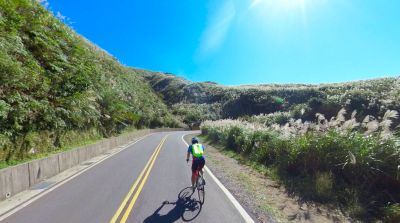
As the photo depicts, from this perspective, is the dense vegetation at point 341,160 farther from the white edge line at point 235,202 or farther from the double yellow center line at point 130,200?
the double yellow center line at point 130,200

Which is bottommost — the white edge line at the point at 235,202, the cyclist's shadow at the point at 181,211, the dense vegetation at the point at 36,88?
the white edge line at the point at 235,202

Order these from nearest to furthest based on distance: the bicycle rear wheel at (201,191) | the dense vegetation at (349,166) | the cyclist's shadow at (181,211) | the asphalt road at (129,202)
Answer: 1. the cyclist's shadow at (181,211)
2. the asphalt road at (129,202)
3. the bicycle rear wheel at (201,191)
4. the dense vegetation at (349,166)

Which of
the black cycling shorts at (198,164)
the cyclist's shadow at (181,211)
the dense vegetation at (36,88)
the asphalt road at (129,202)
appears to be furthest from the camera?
the dense vegetation at (36,88)

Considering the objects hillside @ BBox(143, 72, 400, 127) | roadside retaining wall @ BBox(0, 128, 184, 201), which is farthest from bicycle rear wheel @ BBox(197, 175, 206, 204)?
hillside @ BBox(143, 72, 400, 127)

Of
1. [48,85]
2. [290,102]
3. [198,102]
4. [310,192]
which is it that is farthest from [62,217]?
[198,102]

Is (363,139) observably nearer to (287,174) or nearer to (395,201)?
(395,201)

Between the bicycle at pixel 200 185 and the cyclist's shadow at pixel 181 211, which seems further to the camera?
the bicycle at pixel 200 185

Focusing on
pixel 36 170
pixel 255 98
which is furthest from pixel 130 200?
pixel 255 98

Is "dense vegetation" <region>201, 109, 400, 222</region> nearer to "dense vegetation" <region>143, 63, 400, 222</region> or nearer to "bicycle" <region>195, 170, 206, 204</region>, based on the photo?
"dense vegetation" <region>143, 63, 400, 222</region>

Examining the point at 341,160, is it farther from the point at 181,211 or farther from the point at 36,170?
the point at 36,170

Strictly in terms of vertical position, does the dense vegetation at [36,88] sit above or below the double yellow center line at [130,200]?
above

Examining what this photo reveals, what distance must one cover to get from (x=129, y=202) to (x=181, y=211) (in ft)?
5.23

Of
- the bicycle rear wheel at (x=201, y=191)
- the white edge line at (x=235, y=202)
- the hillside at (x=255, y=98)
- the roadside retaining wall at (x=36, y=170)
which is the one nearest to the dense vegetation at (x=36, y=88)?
the roadside retaining wall at (x=36, y=170)

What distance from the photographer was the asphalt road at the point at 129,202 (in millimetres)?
6918
